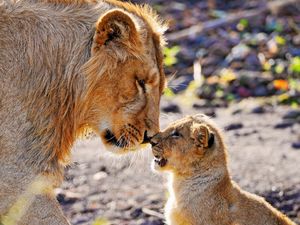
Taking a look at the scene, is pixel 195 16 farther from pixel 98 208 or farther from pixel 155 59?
pixel 155 59

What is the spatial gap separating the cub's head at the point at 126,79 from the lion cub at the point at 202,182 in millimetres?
159

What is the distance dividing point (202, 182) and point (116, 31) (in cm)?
106

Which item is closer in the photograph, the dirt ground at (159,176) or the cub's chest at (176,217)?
the cub's chest at (176,217)

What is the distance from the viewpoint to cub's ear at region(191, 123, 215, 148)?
5930 millimetres

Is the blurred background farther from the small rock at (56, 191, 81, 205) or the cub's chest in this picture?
the cub's chest

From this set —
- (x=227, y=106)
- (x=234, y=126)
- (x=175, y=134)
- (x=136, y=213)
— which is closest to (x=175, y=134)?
(x=175, y=134)

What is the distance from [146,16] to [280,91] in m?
3.86

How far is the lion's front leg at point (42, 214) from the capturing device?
5.59m

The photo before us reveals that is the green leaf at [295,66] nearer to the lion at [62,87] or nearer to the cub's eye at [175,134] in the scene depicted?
the cub's eye at [175,134]

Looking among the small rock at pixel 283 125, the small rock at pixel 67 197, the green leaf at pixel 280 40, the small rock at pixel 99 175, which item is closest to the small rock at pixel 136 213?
the small rock at pixel 67 197

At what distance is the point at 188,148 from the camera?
6.00 m

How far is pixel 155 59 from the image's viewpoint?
5883mm

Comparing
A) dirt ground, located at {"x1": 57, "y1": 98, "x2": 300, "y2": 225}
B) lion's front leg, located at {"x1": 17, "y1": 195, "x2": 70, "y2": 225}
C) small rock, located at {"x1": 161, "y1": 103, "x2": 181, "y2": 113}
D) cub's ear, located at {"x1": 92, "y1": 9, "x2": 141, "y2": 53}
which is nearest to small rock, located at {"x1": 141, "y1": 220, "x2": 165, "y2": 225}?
dirt ground, located at {"x1": 57, "y1": 98, "x2": 300, "y2": 225}

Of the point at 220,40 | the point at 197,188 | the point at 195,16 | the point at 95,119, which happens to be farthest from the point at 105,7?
the point at 195,16
